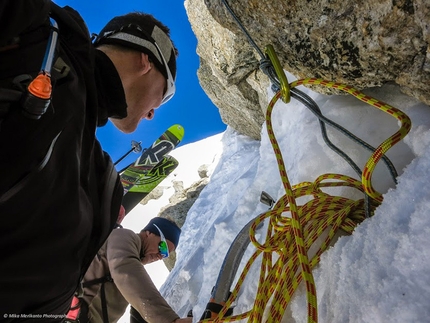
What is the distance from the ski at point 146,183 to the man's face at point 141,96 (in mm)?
5121

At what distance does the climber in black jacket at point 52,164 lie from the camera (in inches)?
26.2

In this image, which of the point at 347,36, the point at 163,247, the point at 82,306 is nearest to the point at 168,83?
the point at 347,36

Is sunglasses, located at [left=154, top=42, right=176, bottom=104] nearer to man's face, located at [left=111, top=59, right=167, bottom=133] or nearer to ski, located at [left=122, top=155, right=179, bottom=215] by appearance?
man's face, located at [left=111, top=59, right=167, bottom=133]

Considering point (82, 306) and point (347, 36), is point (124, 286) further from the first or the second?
point (347, 36)

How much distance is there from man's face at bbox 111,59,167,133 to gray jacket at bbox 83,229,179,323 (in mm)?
922

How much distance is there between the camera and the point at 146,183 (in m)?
6.64

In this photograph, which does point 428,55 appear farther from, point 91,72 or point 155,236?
point 155,236

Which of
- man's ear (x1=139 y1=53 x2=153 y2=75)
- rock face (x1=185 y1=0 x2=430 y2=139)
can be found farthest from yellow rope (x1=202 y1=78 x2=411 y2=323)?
man's ear (x1=139 y1=53 x2=153 y2=75)

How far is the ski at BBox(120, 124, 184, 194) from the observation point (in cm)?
661

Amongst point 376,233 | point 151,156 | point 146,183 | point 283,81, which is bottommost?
point 376,233

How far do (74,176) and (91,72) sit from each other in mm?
293

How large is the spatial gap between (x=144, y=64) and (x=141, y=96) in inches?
5.4

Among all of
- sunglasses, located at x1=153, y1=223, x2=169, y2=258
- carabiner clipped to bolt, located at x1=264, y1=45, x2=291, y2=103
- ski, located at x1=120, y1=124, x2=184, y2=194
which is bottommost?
sunglasses, located at x1=153, y1=223, x2=169, y2=258

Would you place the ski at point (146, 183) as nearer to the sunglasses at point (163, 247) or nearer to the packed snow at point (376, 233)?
the sunglasses at point (163, 247)
